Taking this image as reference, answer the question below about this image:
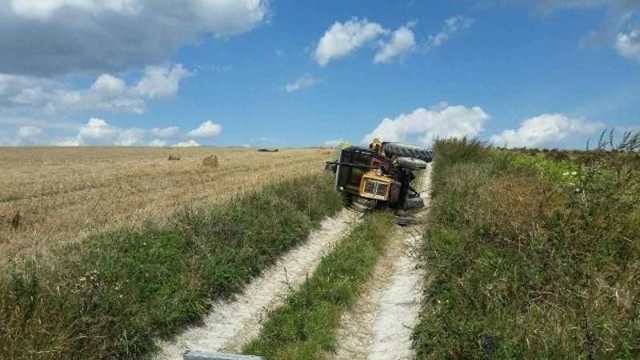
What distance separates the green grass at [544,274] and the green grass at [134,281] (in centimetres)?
361

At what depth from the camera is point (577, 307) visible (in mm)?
6414

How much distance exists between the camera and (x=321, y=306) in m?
10.1

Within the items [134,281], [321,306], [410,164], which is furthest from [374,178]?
[134,281]

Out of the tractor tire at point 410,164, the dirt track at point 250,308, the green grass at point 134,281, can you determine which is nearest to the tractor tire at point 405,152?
the tractor tire at point 410,164

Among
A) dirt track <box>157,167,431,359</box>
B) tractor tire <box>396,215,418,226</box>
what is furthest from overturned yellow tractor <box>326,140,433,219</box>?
dirt track <box>157,167,431,359</box>

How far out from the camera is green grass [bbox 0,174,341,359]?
6.71m

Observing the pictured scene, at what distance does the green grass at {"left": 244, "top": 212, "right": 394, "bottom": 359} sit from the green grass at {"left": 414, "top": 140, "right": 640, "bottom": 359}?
149 centimetres

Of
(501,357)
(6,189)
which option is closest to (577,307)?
(501,357)

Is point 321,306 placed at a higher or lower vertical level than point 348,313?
higher

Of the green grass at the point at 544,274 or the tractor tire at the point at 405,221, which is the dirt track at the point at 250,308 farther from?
the tractor tire at the point at 405,221

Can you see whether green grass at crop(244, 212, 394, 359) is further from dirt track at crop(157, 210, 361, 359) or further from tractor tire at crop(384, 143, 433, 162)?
tractor tire at crop(384, 143, 433, 162)

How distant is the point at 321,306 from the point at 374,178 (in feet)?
30.4

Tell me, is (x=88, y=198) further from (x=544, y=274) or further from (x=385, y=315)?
(x=544, y=274)

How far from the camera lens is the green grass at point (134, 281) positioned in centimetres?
671
